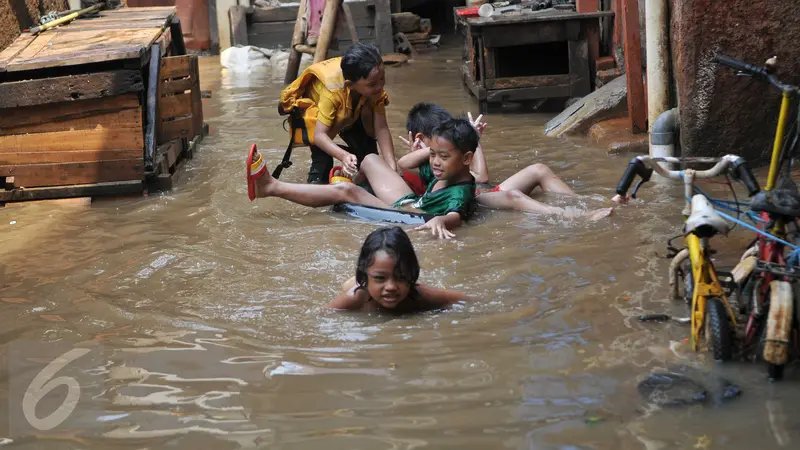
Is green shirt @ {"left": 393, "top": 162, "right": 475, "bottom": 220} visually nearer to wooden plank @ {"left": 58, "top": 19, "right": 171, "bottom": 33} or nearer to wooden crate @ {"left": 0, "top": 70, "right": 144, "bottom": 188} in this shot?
wooden crate @ {"left": 0, "top": 70, "right": 144, "bottom": 188}

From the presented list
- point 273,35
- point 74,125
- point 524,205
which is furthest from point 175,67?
point 273,35

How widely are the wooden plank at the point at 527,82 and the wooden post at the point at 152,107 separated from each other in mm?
3477

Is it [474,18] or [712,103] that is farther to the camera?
[474,18]

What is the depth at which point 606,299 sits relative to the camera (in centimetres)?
437

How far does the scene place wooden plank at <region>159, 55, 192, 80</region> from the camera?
8.33m

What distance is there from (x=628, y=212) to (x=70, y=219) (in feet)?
12.1

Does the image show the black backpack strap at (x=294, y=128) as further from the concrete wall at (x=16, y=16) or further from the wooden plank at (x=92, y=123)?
the concrete wall at (x=16, y=16)

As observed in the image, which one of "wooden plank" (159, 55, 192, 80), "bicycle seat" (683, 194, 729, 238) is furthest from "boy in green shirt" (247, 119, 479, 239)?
"wooden plank" (159, 55, 192, 80)

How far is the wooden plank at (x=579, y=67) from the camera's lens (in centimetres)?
983

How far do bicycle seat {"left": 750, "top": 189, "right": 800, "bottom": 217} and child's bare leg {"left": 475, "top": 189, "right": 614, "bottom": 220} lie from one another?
2137 millimetres

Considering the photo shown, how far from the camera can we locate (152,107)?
24.9 feet

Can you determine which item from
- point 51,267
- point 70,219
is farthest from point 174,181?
point 51,267

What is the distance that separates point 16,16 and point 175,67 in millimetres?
1741

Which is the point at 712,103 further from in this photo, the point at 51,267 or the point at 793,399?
the point at 51,267
